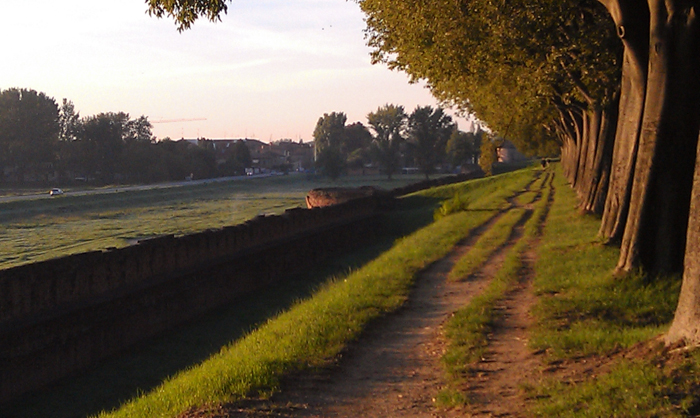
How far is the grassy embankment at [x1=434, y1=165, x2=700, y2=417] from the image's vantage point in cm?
584

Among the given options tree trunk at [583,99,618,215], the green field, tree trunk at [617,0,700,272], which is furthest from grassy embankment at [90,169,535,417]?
the green field

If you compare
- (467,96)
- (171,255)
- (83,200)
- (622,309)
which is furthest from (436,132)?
(622,309)

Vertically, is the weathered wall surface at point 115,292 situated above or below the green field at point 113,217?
above

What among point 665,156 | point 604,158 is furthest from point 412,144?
point 665,156

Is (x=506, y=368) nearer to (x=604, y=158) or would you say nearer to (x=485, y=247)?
(x=485, y=247)

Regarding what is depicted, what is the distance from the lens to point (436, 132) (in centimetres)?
11131

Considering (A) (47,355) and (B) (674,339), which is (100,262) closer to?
(A) (47,355)

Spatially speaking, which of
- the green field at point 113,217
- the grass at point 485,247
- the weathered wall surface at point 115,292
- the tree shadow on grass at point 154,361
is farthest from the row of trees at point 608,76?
the green field at point 113,217

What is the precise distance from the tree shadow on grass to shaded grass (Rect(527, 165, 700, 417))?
19.4 ft

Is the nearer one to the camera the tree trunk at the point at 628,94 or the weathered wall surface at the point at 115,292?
the tree trunk at the point at 628,94

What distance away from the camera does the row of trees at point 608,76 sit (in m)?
9.80

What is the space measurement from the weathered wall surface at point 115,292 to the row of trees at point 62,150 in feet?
272

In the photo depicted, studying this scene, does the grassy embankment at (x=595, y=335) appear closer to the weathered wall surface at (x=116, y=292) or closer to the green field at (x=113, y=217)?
the weathered wall surface at (x=116, y=292)

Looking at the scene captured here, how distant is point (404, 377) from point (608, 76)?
41.2ft
